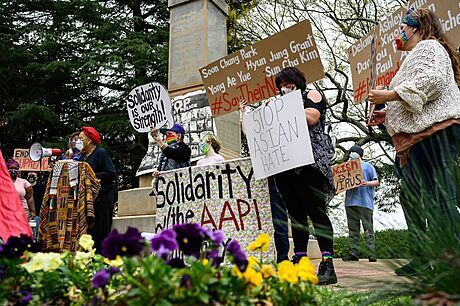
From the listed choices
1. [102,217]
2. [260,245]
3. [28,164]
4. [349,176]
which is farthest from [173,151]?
[28,164]

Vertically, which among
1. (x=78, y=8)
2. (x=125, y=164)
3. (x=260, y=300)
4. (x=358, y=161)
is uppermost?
(x=78, y=8)

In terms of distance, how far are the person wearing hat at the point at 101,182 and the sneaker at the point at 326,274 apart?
9.52 ft

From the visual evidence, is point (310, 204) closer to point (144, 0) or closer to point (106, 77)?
point (106, 77)

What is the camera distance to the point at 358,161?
824 cm

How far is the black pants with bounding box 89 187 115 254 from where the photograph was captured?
5941 millimetres

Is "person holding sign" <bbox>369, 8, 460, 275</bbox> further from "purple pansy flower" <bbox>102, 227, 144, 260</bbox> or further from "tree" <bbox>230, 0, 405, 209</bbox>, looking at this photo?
"tree" <bbox>230, 0, 405, 209</bbox>

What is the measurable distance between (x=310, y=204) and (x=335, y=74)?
48.0ft

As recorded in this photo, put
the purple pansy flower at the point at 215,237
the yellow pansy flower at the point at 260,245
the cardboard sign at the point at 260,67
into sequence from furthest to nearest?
the cardboard sign at the point at 260,67, the yellow pansy flower at the point at 260,245, the purple pansy flower at the point at 215,237

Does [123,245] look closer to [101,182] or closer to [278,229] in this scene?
[278,229]

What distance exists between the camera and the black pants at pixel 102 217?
5.94 m

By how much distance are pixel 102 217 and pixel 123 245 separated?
4626mm

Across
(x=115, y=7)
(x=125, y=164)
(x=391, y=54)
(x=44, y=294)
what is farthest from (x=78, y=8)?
(x=44, y=294)

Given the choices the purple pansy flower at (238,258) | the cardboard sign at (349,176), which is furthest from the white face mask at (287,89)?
the cardboard sign at (349,176)

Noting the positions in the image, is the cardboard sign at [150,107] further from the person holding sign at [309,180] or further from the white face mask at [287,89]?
the person holding sign at [309,180]
